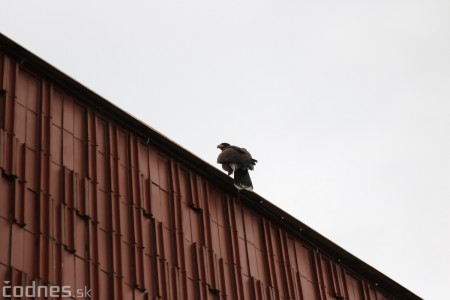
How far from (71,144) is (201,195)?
4595 mm

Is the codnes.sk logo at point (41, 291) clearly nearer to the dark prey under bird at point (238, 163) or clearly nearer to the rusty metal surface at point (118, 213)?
the rusty metal surface at point (118, 213)

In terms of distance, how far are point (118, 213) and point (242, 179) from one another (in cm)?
567

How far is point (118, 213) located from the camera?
2514 cm

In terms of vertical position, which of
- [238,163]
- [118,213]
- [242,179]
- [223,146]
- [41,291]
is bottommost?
[41,291]

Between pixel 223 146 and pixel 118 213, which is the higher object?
pixel 223 146

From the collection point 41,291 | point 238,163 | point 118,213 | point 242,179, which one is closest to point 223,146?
point 238,163

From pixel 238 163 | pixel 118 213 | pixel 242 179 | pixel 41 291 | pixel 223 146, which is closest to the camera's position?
pixel 41 291

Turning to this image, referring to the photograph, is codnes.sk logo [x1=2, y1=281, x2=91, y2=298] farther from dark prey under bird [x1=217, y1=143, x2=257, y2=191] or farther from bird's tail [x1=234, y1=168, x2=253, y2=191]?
dark prey under bird [x1=217, y1=143, x2=257, y2=191]

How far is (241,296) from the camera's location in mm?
27578

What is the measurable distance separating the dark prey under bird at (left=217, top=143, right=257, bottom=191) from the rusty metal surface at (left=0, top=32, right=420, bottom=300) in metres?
0.41

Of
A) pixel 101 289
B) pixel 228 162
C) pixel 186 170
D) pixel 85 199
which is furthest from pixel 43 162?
pixel 228 162

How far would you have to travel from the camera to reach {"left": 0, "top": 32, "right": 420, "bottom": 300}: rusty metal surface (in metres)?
22.8

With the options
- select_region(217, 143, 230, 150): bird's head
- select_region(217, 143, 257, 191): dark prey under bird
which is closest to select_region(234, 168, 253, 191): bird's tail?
select_region(217, 143, 257, 191): dark prey under bird

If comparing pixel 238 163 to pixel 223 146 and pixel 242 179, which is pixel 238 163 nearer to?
pixel 242 179
